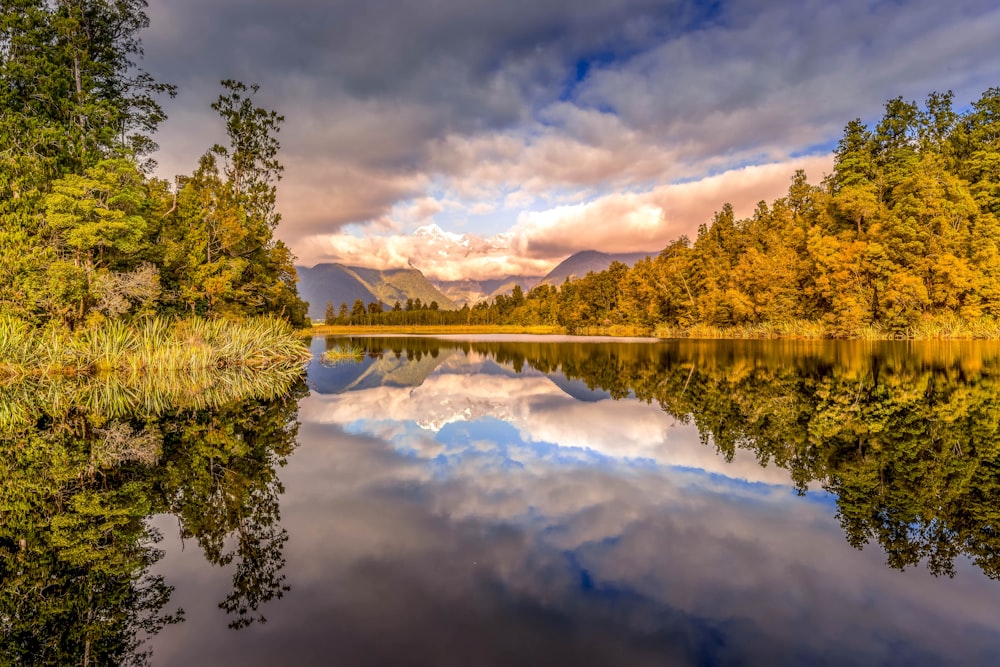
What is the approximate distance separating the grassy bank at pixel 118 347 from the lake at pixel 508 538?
21.7ft

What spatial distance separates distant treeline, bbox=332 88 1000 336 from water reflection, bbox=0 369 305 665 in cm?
5481

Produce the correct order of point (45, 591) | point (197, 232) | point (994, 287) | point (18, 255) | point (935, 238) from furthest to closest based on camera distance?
1. point (935, 238)
2. point (994, 287)
3. point (197, 232)
4. point (18, 255)
5. point (45, 591)

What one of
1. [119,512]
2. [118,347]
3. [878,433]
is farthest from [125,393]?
[878,433]

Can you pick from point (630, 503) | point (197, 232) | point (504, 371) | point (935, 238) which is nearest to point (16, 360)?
point (197, 232)

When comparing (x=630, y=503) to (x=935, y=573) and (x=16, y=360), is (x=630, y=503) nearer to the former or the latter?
(x=935, y=573)

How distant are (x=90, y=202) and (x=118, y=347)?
256 inches

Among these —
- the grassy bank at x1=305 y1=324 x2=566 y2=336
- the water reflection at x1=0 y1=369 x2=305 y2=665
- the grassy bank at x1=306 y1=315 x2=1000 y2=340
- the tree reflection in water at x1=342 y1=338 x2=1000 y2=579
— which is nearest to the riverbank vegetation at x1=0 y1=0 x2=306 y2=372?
the water reflection at x1=0 y1=369 x2=305 y2=665

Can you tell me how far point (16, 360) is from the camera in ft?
63.9

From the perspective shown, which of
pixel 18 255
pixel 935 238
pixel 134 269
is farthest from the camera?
pixel 935 238

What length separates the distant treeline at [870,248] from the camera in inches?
1773

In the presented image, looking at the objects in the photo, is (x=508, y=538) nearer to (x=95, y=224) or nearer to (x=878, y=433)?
(x=878, y=433)

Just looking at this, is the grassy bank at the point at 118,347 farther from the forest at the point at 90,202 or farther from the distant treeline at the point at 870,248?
the distant treeline at the point at 870,248

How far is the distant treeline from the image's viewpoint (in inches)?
1773

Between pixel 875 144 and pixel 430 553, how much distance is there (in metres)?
76.6
